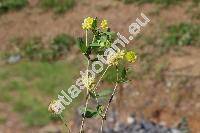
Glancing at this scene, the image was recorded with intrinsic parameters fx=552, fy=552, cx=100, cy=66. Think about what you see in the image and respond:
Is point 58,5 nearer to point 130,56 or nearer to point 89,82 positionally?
point 89,82

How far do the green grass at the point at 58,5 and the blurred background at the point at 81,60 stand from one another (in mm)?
23

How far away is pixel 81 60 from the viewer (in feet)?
36.1

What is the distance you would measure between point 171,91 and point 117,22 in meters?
2.88

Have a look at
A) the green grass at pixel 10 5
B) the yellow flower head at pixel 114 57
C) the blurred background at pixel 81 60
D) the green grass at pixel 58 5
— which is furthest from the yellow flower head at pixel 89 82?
the green grass at pixel 10 5

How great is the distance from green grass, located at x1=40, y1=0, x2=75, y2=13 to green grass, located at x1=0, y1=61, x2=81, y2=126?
2.09 meters

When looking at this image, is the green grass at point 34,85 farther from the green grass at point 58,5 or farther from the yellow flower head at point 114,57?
the yellow flower head at point 114,57

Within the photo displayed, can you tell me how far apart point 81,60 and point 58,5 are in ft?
8.20

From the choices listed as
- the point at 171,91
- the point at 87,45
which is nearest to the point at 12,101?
the point at 171,91

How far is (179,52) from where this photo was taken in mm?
10711

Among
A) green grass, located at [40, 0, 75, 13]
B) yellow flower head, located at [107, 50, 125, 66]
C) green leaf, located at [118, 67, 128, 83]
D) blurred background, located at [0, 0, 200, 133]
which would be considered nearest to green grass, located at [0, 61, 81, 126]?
blurred background, located at [0, 0, 200, 133]

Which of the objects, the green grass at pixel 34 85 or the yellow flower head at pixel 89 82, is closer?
the yellow flower head at pixel 89 82

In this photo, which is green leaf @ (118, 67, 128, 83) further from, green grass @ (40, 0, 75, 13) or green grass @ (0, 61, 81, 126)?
green grass @ (40, 0, 75, 13)

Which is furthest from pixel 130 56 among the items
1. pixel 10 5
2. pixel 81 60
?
pixel 10 5

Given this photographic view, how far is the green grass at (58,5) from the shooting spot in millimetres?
12875
